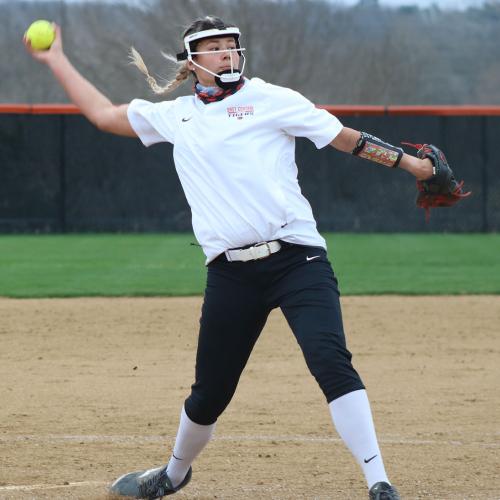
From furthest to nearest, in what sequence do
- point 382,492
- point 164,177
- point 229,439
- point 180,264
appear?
point 164,177 → point 180,264 → point 229,439 → point 382,492

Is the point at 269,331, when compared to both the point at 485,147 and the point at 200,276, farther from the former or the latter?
the point at 485,147

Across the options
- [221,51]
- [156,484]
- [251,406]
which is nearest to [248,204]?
[221,51]

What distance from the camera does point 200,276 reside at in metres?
13.0

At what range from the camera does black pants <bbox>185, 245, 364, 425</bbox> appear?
13.7ft

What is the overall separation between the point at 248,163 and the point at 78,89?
0.73 meters

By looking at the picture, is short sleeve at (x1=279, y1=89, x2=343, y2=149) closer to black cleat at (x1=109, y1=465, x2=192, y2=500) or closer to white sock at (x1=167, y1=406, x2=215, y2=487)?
white sock at (x1=167, y1=406, x2=215, y2=487)

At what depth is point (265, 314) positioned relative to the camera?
441 cm

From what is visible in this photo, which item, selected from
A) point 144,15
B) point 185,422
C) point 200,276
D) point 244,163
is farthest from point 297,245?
point 144,15

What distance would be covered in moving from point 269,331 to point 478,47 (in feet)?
149

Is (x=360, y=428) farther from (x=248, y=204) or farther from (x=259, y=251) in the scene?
(x=248, y=204)

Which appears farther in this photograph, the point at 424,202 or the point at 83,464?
the point at 83,464

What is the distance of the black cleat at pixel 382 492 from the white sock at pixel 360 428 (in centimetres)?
3

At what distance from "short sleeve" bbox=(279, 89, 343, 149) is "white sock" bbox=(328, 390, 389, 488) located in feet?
3.10

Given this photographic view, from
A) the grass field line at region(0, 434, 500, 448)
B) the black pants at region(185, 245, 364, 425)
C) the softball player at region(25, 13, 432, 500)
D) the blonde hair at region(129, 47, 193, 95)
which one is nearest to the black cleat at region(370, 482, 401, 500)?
the softball player at region(25, 13, 432, 500)
